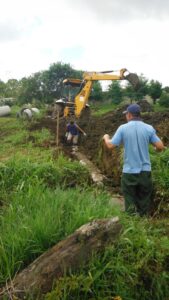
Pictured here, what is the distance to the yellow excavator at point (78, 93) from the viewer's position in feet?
54.4

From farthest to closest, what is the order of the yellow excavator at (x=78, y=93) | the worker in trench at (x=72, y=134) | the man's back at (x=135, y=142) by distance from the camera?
1. the yellow excavator at (x=78, y=93)
2. the worker in trench at (x=72, y=134)
3. the man's back at (x=135, y=142)

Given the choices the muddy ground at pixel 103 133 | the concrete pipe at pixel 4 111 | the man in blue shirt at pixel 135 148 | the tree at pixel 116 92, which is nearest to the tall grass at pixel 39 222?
the man in blue shirt at pixel 135 148

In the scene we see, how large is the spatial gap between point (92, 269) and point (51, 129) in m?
14.7

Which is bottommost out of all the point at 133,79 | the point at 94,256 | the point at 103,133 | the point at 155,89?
the point at 103,133

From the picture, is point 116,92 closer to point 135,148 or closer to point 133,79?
point 133,79

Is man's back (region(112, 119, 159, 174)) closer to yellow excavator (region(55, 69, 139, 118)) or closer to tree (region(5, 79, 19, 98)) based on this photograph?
yellow excavator (region(55, 69, 139, 118))

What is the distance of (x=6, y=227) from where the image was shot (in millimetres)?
3982

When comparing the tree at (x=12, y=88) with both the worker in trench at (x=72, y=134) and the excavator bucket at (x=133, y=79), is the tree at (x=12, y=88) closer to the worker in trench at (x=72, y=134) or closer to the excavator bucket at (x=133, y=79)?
the excavator bucket at (x=133, y=79)

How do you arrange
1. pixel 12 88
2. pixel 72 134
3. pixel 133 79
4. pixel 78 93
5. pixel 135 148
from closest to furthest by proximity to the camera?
1. pixel 135 148
2. pixel 72 134
3. pixel 133 79
4. pixel 78 93
5. pixel 12 88

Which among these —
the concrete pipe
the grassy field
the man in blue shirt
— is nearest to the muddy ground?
the man in blue shirt

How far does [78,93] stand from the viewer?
1766 centimetres

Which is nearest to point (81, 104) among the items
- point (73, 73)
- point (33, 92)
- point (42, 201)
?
point (42, 201)

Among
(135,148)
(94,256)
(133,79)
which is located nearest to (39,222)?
(94,256)

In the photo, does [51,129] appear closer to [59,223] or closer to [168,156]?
[168,156]
